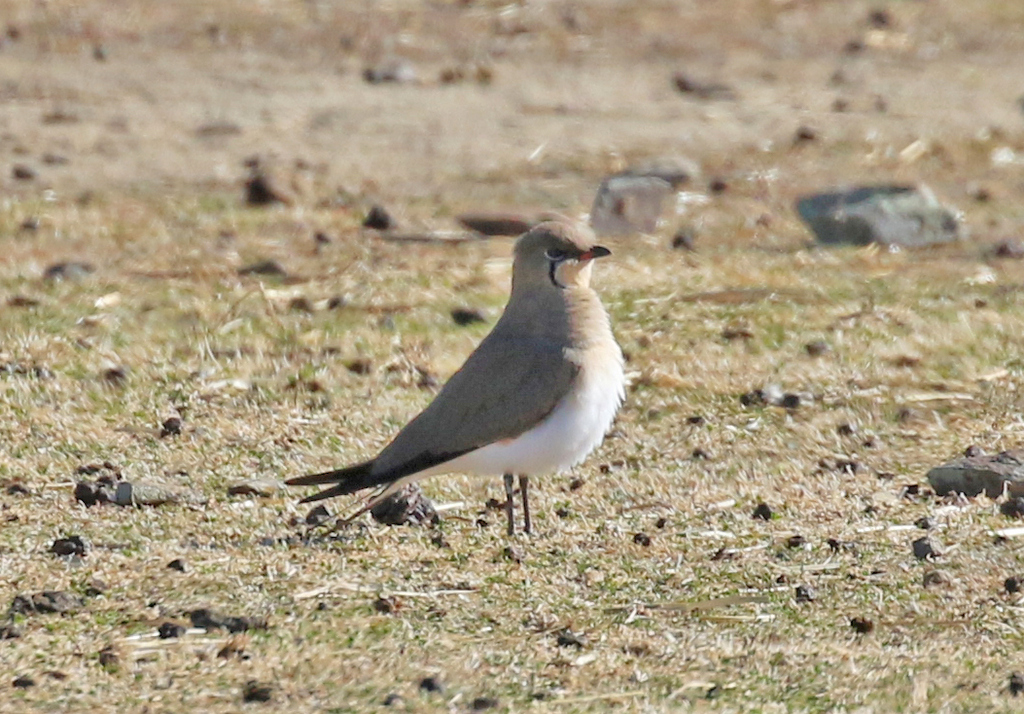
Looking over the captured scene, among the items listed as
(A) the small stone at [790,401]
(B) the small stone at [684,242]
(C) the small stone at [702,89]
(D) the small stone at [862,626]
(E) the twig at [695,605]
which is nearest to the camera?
(D) the small stone at [862,626]

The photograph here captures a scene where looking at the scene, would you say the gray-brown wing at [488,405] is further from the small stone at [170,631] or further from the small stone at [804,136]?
the small stone at [804,136]

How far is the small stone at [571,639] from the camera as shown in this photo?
189 inches

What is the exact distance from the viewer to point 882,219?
9.74 m

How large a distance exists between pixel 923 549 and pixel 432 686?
5.44 feet

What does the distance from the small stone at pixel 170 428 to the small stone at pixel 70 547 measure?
122cm

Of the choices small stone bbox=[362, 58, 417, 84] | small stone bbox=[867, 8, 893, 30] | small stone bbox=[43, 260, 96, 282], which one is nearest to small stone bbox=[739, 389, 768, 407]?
small stone bbox=[43, 260, 96, 282]

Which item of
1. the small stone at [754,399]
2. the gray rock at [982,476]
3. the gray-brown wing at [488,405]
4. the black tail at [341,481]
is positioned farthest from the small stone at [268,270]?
the gray rock at [982,476]

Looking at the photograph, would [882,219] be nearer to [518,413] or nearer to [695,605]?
[518,413]

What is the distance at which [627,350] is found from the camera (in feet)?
25.4

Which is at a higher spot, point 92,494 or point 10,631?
point 92,494

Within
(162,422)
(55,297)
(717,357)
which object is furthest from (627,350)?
(55,297)

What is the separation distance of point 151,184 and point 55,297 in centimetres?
275

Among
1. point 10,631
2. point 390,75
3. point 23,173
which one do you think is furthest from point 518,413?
point 390,75

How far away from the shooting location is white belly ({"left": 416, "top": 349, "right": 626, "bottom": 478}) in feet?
18.4
